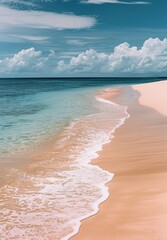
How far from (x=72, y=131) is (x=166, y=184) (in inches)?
445

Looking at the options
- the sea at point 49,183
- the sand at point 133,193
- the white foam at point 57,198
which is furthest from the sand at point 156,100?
the white foam at point 57,198

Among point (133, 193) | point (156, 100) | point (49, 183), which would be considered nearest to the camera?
point (133, 193)

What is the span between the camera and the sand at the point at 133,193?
21.6 ft

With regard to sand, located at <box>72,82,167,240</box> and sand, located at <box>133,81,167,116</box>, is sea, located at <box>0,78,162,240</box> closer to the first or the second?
sand, located at <box>72,82,167,240</box>

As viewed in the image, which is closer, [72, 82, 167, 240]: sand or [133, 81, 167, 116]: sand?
[72, 82, 167, 240]: sand

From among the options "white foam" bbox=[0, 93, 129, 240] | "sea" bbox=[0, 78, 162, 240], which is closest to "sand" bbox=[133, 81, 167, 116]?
"sea" bbox=[0, 78, 162, 240]

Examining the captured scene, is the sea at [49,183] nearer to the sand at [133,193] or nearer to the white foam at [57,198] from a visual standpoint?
the white foam at [57,198]

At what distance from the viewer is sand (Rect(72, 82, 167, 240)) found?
657 centimetres

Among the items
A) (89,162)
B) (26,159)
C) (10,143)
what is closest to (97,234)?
(89,162)

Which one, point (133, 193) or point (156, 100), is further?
point (156, 100)

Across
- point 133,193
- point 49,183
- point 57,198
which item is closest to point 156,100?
point 49,183

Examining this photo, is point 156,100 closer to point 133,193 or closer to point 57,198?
point 133,193

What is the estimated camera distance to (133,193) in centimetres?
878

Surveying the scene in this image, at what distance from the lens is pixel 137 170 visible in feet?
35.8
